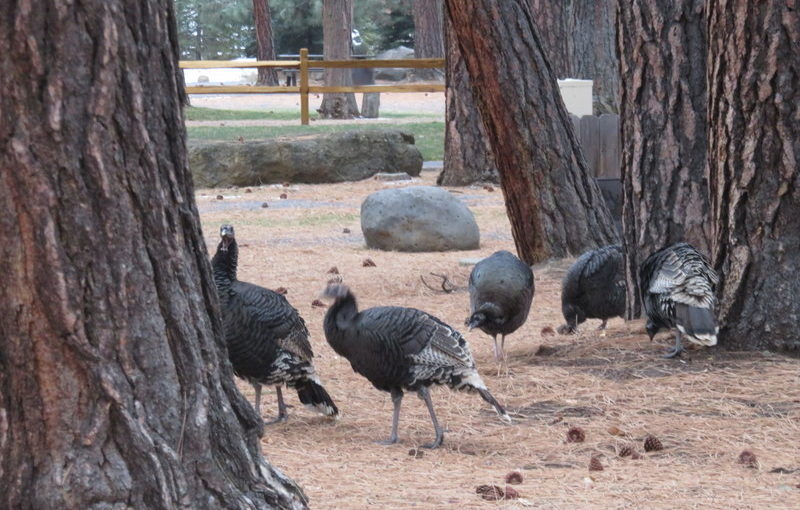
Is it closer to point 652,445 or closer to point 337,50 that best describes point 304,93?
point 337,50

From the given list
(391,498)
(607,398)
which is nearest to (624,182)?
(607,398)

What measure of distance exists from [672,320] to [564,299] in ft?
6.49

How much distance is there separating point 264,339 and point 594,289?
3.21m

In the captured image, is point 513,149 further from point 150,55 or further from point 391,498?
point 150,55

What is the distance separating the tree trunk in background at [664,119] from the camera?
7.59 metres

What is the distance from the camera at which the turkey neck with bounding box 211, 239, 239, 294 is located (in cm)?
625

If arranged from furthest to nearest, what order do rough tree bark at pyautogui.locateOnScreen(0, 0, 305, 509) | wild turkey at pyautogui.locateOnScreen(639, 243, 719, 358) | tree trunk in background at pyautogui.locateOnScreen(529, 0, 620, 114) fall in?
tree trunk in background at pyautogui.locateOnScreen(529, 0, 620, 114)
wild turkey at pyautogui.locateOnScreen(639, 243, 719, 358)
rough tree bark at pyautogui.locateOnScreen(0, 0, 305, 509)

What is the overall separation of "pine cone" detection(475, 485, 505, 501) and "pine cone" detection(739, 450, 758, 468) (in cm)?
118

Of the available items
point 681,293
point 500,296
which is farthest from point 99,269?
point 500,296

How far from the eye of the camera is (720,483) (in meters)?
4.80

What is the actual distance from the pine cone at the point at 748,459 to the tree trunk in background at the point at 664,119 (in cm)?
279

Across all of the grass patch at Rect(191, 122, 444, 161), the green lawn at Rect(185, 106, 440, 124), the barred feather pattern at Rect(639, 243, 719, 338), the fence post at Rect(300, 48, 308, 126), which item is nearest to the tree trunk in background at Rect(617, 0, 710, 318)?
the barred feather pattern at Rect(639, 243, 719, 338)

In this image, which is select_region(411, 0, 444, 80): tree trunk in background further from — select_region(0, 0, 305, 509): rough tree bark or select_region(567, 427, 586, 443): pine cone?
select_region(0, 0, 305, 509): rough tree bark

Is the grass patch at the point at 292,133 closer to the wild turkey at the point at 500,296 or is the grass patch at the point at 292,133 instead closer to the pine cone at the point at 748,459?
the wild turkey at the point at 500,296
